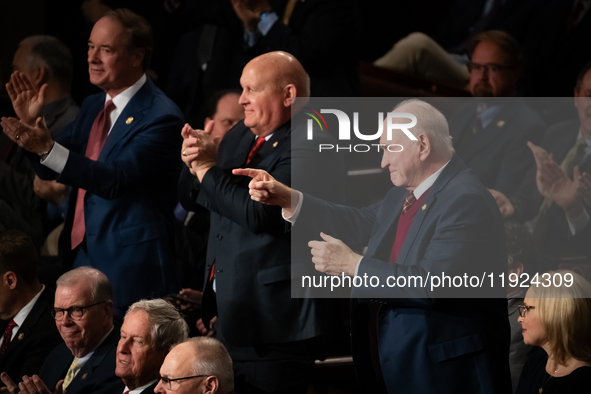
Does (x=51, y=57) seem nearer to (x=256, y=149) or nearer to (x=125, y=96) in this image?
(x=125, y=96)

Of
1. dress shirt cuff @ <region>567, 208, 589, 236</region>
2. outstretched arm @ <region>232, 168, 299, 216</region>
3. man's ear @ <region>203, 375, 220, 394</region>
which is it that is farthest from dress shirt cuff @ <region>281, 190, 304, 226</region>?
dress shirt cuff @ <region>567, 208, 589, 236</region>

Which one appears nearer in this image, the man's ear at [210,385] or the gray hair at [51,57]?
the man's ear at [210,385]

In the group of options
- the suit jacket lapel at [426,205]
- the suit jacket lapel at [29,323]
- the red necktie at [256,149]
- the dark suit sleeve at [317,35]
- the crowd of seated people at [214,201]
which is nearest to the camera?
the suit jacket lapel at [426,205]

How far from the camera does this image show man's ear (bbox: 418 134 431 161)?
2.33 meters

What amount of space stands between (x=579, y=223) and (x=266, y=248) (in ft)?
4.03

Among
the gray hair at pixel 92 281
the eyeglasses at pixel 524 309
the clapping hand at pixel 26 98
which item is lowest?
the eyeglasses at pixel 524 309

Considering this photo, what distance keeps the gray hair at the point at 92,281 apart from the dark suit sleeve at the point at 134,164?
0.29 meters

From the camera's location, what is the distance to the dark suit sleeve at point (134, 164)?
9.53 ft

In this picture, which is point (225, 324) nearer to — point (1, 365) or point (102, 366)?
point (102, 366)

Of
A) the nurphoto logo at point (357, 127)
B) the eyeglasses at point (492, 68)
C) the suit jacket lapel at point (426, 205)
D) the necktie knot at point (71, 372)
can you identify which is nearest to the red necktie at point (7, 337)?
the necktie knot at point (71, 372)

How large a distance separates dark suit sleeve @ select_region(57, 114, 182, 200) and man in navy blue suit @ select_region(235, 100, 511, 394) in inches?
30.1

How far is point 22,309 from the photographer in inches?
125

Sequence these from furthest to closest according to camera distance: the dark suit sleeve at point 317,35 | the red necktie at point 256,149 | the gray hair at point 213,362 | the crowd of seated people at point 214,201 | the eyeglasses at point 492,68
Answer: the eyeglasses at point 492,68, the dark suit sleeve at point 317,35, the red necktie at point 256,149, the crowd of seated people at point 214,201, the gray hair at point 213,362

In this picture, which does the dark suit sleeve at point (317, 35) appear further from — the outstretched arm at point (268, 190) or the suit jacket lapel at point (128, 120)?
the outstretched arm at point (268, 190)
